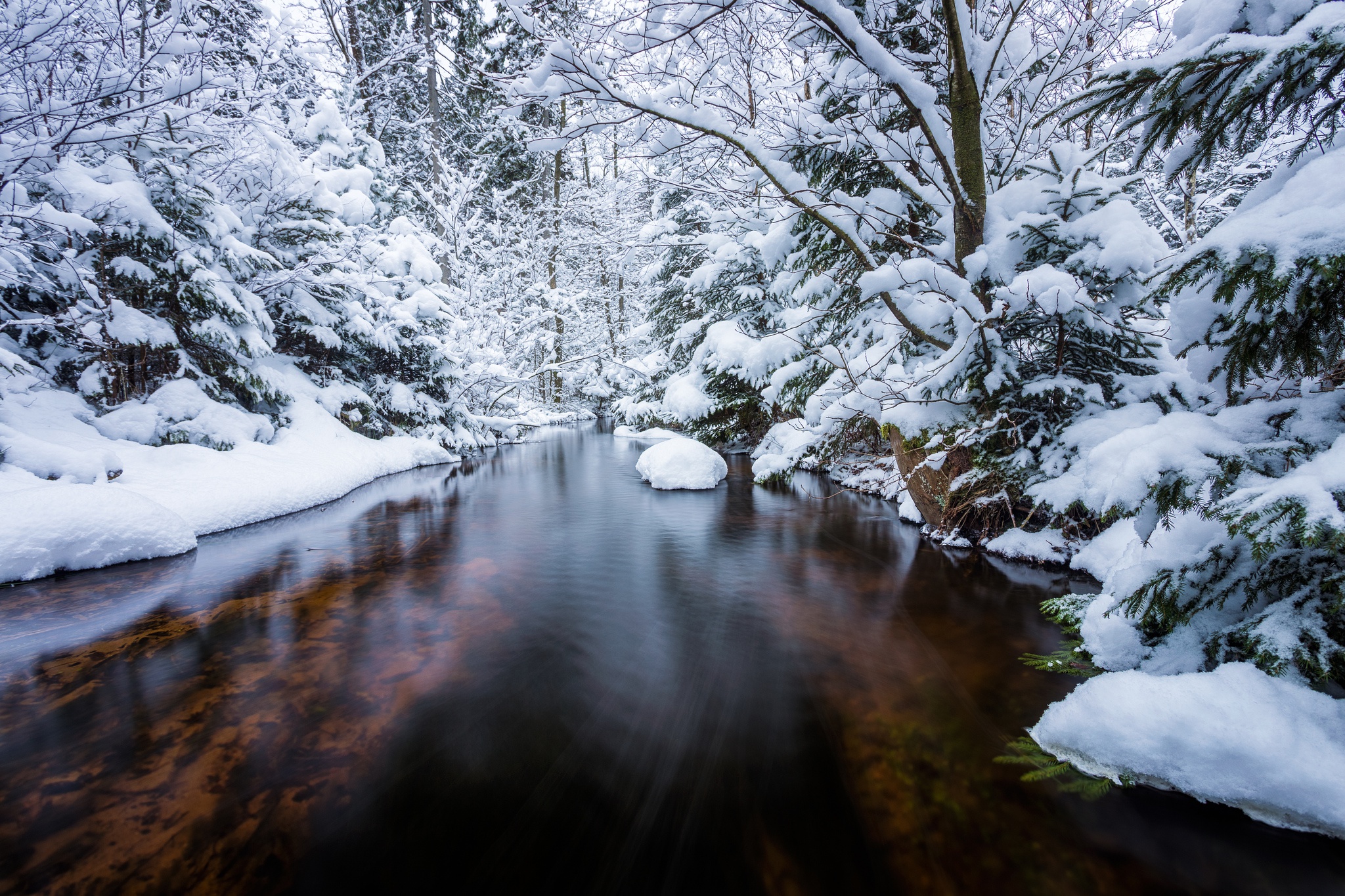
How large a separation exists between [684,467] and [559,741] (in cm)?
616

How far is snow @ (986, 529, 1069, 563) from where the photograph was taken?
4074 millimetres

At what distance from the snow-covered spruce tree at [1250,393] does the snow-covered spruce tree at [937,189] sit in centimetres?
94

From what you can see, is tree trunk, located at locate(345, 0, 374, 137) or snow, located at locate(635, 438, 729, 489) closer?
snow, located at locate(635, 438, 729, 489)

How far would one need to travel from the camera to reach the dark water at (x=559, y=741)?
1.54m

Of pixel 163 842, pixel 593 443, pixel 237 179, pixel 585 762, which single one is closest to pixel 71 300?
pixel 237 179

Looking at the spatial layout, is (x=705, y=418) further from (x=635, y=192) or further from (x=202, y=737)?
(x=635, y=192)

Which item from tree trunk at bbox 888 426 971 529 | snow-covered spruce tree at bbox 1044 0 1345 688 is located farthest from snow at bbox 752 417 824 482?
snow-covered spruce tree at bbox 1044 0 1345 688

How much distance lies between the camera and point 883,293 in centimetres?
336

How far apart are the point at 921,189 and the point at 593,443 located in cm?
1338

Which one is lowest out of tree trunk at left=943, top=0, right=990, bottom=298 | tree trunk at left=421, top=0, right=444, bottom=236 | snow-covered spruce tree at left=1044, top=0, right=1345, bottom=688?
snow-covered spruce tree at left=1044, top=0, right=1345, bottom=688

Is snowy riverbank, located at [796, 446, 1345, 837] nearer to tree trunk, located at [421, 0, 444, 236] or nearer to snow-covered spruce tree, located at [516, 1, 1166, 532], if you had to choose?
snow-covered spruce tree, located at [516, 1, 1166, 532]

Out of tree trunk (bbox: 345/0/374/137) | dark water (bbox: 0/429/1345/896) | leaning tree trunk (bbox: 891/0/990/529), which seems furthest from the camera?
tree trunk (bbox: 345/0/374/137)

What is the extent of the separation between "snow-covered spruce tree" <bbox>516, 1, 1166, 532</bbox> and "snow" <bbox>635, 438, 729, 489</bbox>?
11.7ft

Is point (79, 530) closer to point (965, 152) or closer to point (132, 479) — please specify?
point (132, 479)
